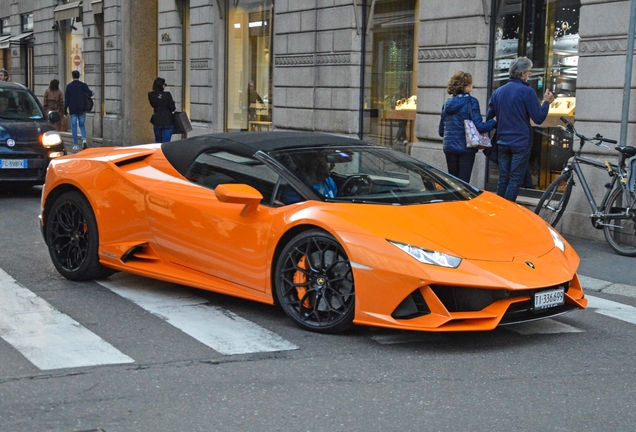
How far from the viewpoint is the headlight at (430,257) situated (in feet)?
17.8

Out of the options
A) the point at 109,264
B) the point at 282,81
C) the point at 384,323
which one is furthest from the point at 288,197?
the point at 282,81

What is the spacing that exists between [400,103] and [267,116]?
458 cm

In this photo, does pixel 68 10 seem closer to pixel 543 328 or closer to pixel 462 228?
pixel 462 228

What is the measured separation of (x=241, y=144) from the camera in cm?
668

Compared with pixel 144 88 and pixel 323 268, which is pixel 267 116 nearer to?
pixel 144 88

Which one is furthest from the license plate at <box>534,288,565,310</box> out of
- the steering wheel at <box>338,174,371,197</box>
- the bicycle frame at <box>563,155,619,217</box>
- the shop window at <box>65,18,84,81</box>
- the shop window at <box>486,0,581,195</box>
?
the shop window at <box>65,18,84,81</box>

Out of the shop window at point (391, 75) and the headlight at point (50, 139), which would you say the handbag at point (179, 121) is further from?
the headlight at point (50, 139)

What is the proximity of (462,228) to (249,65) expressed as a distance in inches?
580

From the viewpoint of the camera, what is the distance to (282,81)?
18125 millimetres

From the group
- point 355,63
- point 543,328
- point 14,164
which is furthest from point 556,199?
point 14,164

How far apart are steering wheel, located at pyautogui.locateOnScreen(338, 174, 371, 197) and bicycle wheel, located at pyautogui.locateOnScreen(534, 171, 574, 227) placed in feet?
14.1

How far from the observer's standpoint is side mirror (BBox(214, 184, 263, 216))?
19.9ft

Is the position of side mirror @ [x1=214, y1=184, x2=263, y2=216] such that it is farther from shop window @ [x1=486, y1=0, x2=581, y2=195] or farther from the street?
shop window @ [x1=486, y1=0, x2=581, y2=195]

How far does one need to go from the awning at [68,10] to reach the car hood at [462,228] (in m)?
23.7
